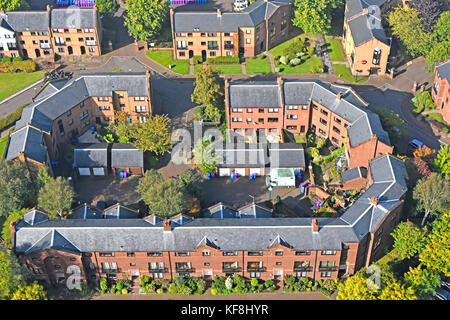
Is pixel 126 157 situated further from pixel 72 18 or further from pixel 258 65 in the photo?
pixel 72 18

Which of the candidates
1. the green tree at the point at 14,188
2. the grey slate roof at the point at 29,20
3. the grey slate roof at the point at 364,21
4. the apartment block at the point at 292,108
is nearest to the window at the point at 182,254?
the green tree at the point at 14,188

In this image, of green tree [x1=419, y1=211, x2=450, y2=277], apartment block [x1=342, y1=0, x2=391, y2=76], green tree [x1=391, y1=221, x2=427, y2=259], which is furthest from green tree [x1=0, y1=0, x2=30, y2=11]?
green tree [x1=419, y1=211, x2=450, y2=277]

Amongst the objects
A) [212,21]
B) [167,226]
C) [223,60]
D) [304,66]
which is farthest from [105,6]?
[167,226]

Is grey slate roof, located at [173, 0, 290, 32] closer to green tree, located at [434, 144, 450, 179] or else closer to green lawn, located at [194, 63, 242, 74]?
green lawn, located at [194, 63, 242, 74]

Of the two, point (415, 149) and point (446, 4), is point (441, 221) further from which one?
point (446, 4)

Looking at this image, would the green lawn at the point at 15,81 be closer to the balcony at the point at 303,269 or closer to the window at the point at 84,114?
the window at the point at 84,114

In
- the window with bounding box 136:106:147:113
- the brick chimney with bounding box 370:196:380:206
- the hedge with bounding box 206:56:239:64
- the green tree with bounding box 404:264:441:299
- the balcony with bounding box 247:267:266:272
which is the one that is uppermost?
the hedge with bounding box 206:56:239:64

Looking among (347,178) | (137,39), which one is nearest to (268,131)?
(347,178)
